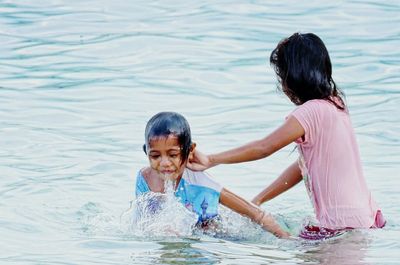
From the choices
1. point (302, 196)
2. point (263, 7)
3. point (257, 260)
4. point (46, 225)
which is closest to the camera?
point (257, 260)

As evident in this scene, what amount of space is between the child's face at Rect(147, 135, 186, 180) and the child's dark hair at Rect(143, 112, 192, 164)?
0.02 m

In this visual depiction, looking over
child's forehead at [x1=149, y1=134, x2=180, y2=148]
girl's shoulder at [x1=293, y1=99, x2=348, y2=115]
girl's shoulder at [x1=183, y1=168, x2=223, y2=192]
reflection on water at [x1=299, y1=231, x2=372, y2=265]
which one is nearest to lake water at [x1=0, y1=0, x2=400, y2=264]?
reflection on water at [x1=299, y1=231, x2=372, y2=265]

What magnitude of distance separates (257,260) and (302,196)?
1.86m

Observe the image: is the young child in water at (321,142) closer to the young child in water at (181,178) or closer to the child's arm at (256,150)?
the child's arm at (256,150)

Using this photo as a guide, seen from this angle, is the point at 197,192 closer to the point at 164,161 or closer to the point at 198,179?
the point at 198,179

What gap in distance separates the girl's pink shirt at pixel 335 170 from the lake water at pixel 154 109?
0.43 ft

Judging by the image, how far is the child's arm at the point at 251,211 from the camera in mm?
6273

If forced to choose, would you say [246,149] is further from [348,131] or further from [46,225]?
[46,225]

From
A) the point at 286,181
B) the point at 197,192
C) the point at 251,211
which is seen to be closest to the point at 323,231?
the point at 251,211

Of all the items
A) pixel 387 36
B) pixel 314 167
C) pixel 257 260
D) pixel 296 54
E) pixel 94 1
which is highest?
pixel 94 1

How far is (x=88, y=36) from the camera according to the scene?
489 inches

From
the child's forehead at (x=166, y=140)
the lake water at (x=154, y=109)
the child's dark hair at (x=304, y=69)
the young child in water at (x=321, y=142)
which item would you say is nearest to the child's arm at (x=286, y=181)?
the lake water at (x=154, y=109)

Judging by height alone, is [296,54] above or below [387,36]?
below

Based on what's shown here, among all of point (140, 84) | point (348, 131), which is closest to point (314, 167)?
point (348, 131)
